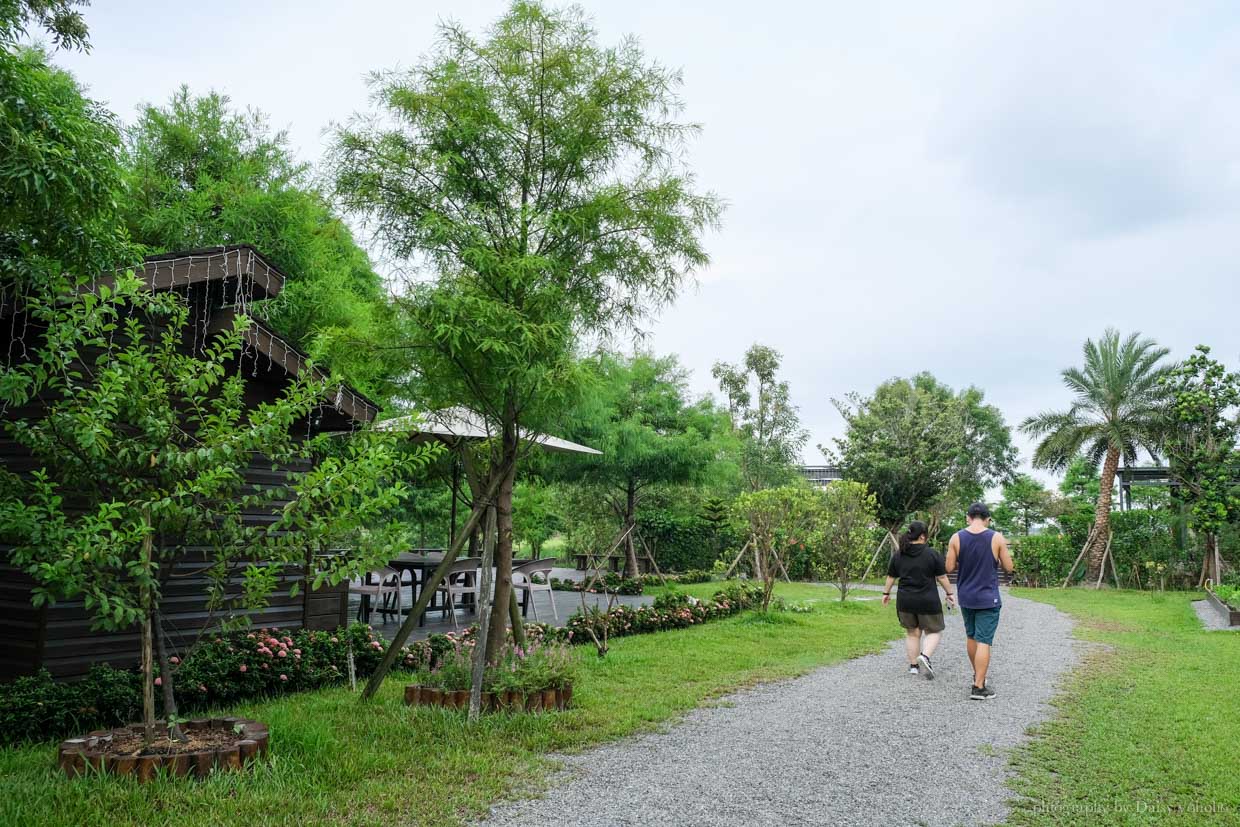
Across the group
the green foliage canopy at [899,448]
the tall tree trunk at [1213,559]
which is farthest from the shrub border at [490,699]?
the tall tree trunk at [1213,559]

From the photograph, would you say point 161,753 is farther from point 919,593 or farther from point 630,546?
point 630,546

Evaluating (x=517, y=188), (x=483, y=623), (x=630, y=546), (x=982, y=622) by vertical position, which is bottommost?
(x=982, y=622)

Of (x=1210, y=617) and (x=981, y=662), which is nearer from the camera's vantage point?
(x=981, y=662)

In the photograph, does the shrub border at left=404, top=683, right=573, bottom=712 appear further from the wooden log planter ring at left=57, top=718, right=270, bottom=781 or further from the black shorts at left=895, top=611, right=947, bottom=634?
the black shorts at left=895, top=611, right=947, bottom=634

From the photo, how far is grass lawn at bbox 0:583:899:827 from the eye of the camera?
381cm

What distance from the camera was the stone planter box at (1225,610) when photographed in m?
12.6

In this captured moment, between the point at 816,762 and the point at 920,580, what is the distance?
348 centimetres

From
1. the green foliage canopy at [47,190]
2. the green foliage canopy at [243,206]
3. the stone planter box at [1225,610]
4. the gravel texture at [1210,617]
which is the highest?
the green foliage canopy at [243,206]

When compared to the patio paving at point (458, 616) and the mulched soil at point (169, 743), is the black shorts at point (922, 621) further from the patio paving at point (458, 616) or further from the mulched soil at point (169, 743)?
the mulched soil at point (169, 743)

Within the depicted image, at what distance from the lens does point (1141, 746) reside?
209 inches

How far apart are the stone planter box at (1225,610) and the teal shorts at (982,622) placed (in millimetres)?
8660

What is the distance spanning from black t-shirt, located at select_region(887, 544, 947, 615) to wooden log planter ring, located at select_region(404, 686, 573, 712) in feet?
12.3

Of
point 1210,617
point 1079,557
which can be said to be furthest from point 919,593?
point 1079,557

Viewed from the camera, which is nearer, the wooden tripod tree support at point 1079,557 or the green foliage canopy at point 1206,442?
the green foliage canopy at point 1206,442
